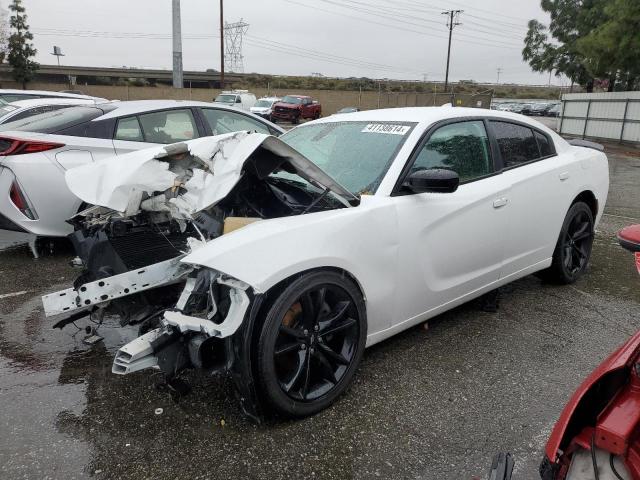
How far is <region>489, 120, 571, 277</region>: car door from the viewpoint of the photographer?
151 inches

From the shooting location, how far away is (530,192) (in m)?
3.93

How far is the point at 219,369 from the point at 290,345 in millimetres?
362

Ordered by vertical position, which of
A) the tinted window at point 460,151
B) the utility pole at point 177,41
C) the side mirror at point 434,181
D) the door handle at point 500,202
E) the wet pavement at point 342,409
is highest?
the utility pole at point 177,41

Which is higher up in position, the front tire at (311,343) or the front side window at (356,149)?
the front side window at (356,149)

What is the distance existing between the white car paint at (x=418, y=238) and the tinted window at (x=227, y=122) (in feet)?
7.56

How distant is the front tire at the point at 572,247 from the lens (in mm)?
4445

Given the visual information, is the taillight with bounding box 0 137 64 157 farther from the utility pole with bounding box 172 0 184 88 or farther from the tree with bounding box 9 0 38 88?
the tree with bounding box 9 0 38 88

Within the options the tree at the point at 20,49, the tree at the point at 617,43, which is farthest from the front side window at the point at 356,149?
the tree at the point at 20,49

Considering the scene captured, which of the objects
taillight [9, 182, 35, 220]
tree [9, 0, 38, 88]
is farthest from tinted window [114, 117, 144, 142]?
tree [9, 0, 38, 88]

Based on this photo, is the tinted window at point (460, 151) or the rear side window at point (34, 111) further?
the rear side window at point (34, 111)

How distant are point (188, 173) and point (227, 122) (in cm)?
344

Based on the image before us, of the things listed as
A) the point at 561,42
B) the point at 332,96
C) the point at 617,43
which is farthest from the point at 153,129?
the point at 332,96

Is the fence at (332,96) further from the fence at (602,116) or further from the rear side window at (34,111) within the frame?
the rear side window at (34,111)

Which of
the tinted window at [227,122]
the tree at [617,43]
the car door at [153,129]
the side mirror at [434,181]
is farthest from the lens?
the tree at [617,43]
